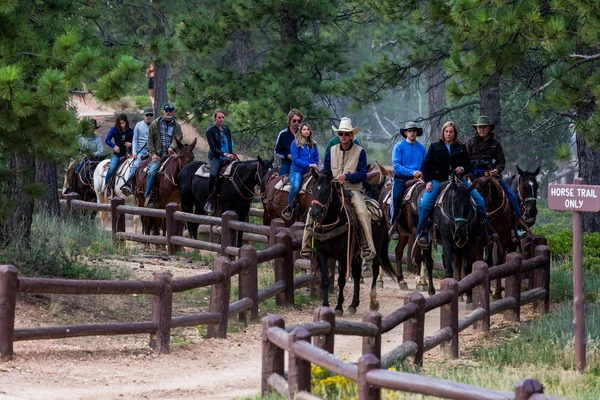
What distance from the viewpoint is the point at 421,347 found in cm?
1252

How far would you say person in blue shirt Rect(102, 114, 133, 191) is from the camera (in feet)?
88.1

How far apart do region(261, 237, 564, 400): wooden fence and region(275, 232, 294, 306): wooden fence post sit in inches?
115

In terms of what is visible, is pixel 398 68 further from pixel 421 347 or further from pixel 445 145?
pixel 421 347

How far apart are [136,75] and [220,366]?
360 cm

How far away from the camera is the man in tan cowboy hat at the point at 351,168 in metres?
16.0

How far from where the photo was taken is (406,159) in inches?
757

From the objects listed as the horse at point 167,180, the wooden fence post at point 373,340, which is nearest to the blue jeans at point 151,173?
the horse at point 167,180

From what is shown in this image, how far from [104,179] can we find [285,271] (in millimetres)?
12111

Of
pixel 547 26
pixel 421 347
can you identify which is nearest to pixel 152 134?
pixel 547 26

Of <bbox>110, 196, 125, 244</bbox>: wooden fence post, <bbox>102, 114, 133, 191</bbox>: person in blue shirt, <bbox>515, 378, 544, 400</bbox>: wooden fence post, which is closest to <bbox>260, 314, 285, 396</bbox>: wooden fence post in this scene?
<bbox>515, 378, 544, 400</bbox>: wooden fence post

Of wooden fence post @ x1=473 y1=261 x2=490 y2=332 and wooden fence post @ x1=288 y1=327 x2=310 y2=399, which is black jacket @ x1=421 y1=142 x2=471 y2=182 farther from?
wooden fence post @ x1=288 y1=327 x2=310 y2=399

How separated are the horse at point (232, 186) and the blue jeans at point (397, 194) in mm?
3474

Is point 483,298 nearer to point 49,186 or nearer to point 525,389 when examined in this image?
point 525,389

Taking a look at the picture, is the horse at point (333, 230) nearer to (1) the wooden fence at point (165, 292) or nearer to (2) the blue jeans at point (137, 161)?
(1) the wooden fence at point (165, 292)
